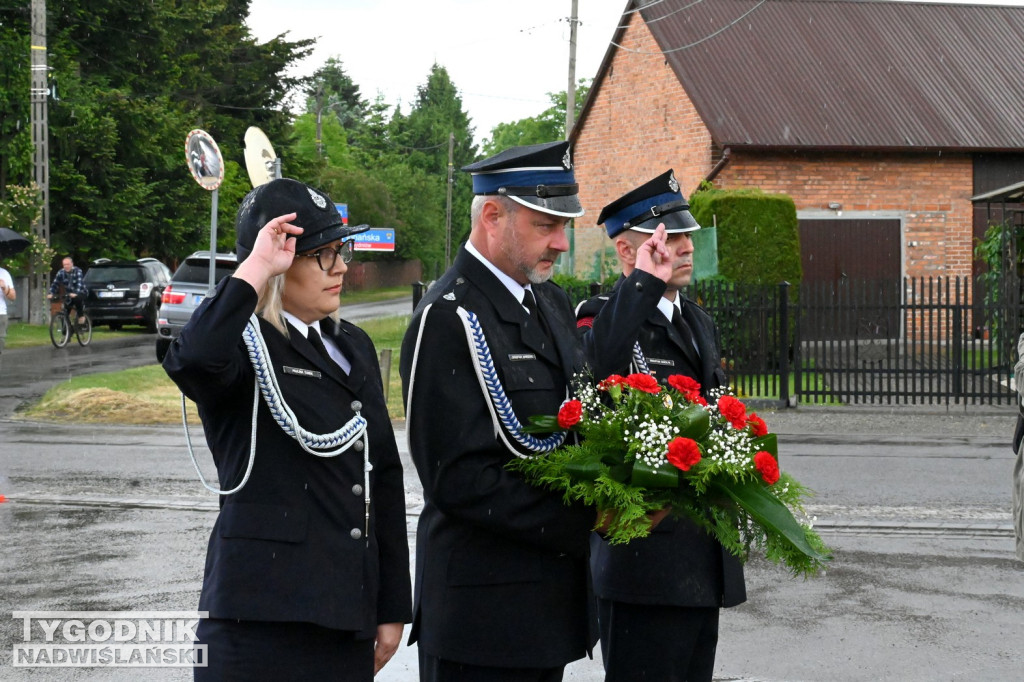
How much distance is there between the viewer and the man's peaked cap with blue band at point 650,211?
4287mm

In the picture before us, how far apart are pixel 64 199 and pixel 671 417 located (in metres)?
35.7

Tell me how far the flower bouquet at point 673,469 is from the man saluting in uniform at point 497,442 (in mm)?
99

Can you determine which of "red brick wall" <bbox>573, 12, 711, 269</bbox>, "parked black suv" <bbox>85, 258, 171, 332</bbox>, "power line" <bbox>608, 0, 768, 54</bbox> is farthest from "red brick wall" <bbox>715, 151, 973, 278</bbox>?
"parked black suv" <bbox>85, 258, 171, 332</bbox>

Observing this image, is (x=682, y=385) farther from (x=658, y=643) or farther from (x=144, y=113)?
(x=144, y=113)

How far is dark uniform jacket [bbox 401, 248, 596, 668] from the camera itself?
3.21 m

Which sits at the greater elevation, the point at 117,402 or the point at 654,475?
the point at 654,475

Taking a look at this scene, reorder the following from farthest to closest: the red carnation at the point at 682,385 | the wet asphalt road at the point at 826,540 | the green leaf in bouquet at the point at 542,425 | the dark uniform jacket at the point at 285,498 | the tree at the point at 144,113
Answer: the tree at the point at 144,113 → the wet asphalt road at the point at 826,540 → the red carnation at the point at 682,385 → the green leaf in bouquet at the point at 542,425 → the dark uniform jacket at the point at 285,498

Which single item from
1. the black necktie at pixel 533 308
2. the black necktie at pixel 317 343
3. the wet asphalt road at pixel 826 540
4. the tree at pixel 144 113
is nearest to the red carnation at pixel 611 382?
the black necktie at pixel 533 308

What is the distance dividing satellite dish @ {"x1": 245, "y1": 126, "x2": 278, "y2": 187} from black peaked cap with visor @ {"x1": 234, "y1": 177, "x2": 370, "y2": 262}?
11.0 meters

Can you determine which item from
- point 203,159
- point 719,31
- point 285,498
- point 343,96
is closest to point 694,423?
point 285,498

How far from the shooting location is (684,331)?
4320mm

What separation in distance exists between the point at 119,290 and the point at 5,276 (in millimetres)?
16401

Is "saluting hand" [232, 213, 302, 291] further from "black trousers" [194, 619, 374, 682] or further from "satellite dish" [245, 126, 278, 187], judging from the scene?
"satellite dish" [245, 126, 278, 187]

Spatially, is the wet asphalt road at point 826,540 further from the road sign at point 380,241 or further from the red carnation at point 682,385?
the road sign at point 380,241
